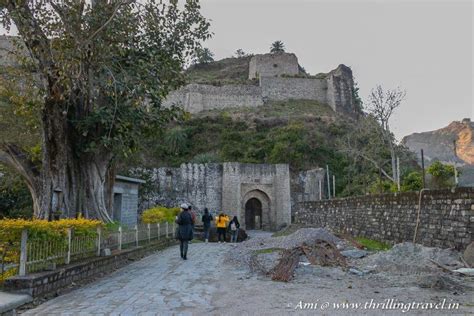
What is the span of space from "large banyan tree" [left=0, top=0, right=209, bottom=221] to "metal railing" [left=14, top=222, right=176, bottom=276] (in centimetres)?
125

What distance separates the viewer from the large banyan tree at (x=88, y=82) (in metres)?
8.61

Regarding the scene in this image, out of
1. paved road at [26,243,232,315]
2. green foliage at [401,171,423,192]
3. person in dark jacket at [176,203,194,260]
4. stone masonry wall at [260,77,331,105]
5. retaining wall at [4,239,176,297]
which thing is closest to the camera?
paved road at [26,243,232,315]

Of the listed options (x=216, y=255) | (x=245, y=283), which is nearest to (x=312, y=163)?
(x=216, y=255)

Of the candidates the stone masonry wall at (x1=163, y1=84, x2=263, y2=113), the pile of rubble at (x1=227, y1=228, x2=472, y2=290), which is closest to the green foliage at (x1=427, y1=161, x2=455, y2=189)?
the pile of rubble at (x1=227, y1=228, x2=472, y2=290)

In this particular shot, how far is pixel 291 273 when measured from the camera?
23.7 ft

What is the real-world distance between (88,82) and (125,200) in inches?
382

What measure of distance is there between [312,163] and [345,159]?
2.67m

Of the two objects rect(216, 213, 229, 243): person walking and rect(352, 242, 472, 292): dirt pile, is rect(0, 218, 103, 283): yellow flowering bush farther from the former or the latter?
rect(216, 213, 229, 243): person walking

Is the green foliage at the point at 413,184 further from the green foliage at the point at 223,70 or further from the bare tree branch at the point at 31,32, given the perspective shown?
the green foliage at the point at 223,70

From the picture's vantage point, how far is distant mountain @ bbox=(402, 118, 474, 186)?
2448cm

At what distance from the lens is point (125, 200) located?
18234 mm

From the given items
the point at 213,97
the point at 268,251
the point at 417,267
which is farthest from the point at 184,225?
the point at 213,97

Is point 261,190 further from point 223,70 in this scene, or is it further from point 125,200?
point 223,70

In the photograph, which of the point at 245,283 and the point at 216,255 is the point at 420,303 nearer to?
the point at 245,283
